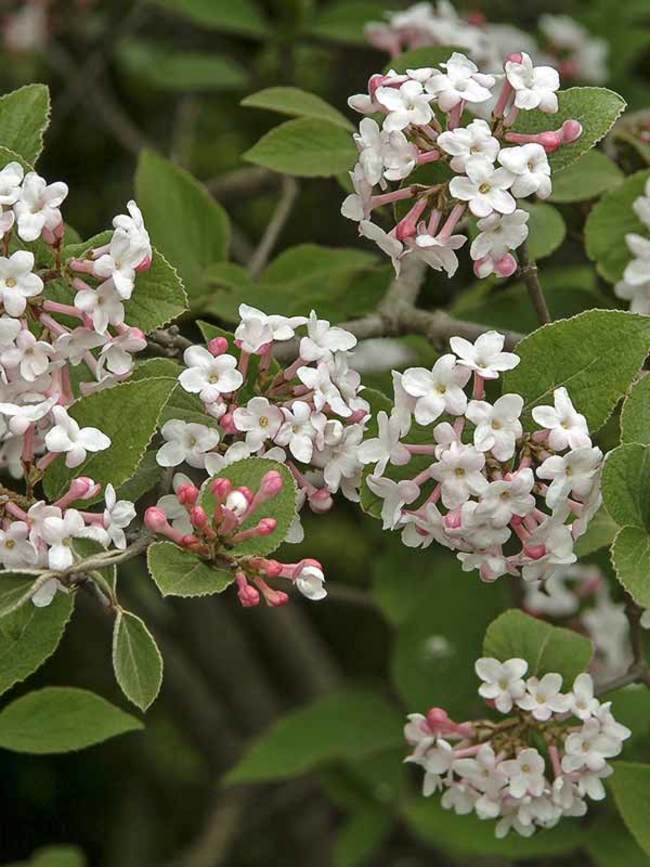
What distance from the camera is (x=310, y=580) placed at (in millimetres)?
1104

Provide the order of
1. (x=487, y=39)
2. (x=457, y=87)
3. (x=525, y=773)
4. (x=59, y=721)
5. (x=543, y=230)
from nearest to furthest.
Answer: (x=457, y=87) < (x=525, y=773) < (x=59, y=721) < (x=543, y=230) < (x=487, y=39)

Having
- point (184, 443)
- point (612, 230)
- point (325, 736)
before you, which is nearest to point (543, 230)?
point (612, 230)

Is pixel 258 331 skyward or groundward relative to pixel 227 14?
skyward

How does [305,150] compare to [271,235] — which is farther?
[271,235]

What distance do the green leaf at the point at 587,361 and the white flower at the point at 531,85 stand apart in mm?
186

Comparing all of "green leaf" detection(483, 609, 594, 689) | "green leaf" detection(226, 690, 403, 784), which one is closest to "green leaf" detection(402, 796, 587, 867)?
"green leaf" detection(226, 690, 403, 784)

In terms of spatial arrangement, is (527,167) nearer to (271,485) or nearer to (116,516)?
(271,485)

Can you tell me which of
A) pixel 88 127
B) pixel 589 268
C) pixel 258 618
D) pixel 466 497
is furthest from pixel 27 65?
pixel 466 497

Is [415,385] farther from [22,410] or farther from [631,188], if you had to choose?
[631,188]

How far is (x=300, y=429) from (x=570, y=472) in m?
0.23

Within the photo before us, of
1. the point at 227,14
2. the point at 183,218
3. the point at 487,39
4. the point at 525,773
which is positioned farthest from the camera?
the point at 227,14

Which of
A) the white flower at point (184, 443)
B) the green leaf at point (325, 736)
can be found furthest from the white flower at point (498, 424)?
the green leaf at point (325, 736)

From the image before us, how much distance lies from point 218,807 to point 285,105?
1851mm

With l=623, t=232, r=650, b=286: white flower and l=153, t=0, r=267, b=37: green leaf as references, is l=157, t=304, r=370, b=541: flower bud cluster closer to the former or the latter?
l=623, t=232, r=650, b=286: white flower
